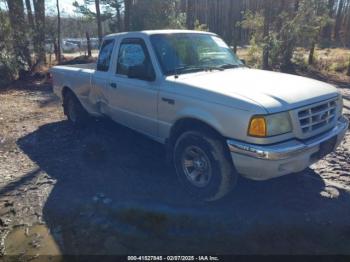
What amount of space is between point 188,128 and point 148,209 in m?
1.05

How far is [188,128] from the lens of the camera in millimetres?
3877

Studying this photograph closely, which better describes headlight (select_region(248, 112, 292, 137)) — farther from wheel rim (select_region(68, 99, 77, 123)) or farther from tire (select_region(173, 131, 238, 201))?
wheel rim (select_region(68, 99, 77, 123))

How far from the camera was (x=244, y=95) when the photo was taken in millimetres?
3314

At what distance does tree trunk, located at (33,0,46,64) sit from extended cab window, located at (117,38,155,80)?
10.1 m

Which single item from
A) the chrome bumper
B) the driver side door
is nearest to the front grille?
the chrome bumper

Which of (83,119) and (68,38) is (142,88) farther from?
(68,38)

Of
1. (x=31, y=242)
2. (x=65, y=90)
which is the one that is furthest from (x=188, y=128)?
(x=65, y=90)

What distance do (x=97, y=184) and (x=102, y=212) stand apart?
709 millimetres

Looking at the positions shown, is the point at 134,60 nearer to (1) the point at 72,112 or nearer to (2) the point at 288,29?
(1) the point at 72,112

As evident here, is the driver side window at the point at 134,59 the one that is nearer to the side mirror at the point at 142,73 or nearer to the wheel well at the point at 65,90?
the side mirror at the point at 142,73

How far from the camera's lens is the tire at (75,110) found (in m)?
6.50

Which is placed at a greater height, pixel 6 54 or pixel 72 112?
pixel 6 54

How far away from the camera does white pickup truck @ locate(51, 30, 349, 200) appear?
3213 mm

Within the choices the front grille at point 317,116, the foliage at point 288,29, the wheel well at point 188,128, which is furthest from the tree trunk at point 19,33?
the front grille at point 317,116
